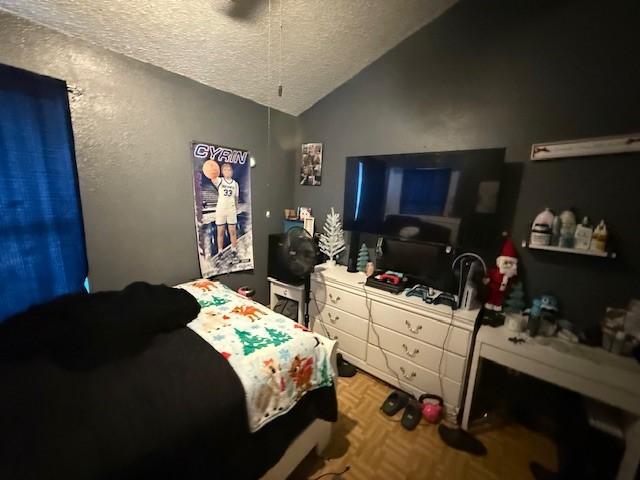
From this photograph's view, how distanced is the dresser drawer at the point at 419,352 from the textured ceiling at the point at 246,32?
7.33 ft

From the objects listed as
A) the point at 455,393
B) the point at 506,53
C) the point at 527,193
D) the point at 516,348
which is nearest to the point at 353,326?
the point at 455,393

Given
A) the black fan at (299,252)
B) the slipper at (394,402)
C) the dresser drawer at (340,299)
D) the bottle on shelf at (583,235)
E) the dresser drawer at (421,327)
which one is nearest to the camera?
the bottle on shelf at (583,235)

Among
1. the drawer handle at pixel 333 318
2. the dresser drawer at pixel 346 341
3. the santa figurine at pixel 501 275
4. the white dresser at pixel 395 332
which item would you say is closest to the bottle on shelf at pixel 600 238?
the santa figurine at pixel 501 275

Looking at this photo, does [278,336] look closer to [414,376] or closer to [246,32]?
Result: [414,376]

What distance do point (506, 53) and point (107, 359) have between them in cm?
288

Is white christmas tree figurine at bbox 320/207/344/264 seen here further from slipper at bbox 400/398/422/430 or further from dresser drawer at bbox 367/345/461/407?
slipper at bbox 400/398/422/430

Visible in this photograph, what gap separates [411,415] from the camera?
1.69 meters

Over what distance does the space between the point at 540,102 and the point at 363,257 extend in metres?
1.62

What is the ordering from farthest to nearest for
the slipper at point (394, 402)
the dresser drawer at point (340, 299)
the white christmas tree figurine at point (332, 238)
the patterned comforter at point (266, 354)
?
the white christmas tree figurine at point (332, 238), the dresser drawer at point (340, 299), the slipper at point (394, 402), the patterned comforter at point (266, 354)

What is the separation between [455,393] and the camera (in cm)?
166

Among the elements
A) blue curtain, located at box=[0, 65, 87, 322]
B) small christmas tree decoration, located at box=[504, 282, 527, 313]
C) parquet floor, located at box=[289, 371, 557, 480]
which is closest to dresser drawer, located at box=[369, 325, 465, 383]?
parquet floor, located at box=[289, 371, 557, 480]

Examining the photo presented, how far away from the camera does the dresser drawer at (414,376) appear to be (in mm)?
1682

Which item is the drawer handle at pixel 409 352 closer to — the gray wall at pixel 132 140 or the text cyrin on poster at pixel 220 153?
the gray wall at pixel 132 140

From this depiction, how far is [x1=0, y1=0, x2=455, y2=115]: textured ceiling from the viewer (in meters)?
1.43
